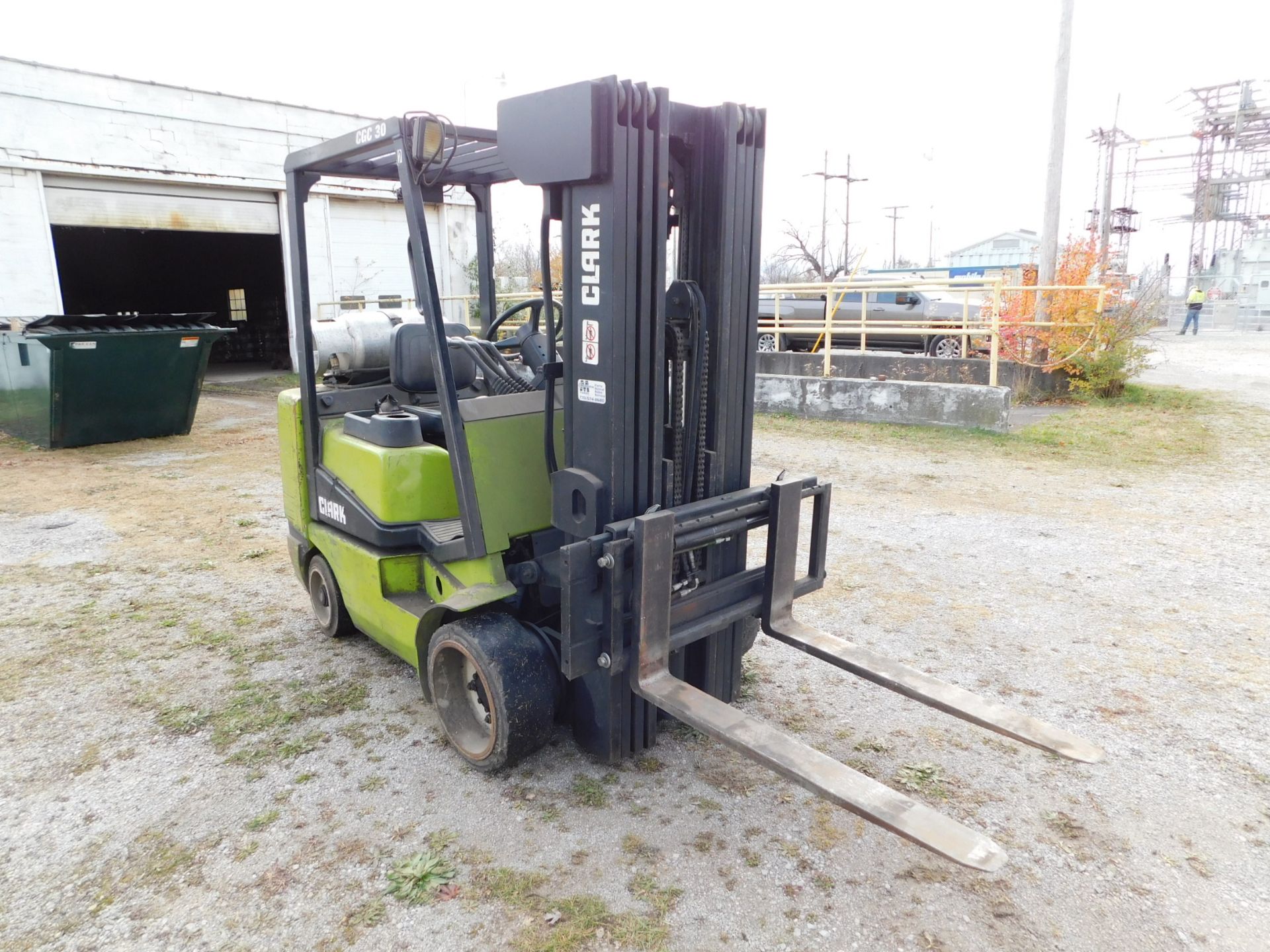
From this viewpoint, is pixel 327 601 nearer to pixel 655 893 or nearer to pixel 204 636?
pixel 204 636

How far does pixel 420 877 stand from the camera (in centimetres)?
282

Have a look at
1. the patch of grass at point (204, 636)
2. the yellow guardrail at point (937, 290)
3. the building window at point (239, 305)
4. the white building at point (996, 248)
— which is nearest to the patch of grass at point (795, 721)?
the patch of grass at point (204, 636)

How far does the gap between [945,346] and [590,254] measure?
650 inches

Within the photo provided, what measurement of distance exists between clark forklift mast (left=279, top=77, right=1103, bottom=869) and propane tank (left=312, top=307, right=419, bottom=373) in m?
0.08

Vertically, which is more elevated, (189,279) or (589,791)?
(189,279)

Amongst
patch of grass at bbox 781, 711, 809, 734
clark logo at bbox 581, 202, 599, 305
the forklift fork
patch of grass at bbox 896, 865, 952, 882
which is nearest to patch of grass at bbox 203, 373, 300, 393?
patch of grass at bbox 781, 711, 809, 734

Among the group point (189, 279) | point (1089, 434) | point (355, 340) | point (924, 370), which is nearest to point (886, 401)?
point (1089, 434)

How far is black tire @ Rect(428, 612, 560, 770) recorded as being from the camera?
Result: 10.7 ft

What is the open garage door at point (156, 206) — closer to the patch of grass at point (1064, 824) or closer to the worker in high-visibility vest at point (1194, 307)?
the patch of grass at point (1064, 824)

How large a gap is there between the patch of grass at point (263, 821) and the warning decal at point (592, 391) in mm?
1942

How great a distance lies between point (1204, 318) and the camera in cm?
3484

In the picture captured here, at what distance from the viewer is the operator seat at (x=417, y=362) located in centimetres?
372

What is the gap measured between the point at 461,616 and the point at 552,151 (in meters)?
1.84

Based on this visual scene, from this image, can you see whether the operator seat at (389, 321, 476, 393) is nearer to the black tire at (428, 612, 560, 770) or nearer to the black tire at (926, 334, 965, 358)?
the black tire at (428, 612, 560, 770)
